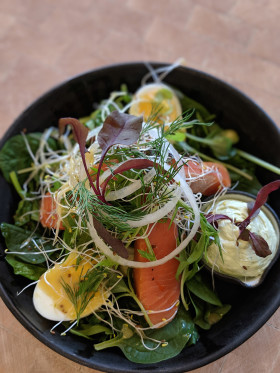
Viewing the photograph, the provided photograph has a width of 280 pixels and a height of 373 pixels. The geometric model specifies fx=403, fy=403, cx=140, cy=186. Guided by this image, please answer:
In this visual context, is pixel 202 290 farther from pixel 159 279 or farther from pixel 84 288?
pixel 84 288

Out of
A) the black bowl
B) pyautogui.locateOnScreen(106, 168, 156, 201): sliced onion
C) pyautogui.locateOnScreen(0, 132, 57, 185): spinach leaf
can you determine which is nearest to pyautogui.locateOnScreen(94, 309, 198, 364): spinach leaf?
the black bowl

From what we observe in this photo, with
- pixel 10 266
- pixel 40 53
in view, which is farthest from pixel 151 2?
pixel 10 266

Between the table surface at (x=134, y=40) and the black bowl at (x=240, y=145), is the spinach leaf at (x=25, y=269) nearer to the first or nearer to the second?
the black bowl at (x=240, y=145)

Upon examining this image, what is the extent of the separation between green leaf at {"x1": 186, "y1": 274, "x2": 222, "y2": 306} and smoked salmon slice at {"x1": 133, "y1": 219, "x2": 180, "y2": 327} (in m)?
0.09

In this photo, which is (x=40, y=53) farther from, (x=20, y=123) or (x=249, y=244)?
(x=249, y=244)

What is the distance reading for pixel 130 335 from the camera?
133 cm

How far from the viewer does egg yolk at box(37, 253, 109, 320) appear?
4.37 feet

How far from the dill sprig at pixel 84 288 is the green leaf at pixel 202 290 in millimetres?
314

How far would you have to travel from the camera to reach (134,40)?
7.11 ft

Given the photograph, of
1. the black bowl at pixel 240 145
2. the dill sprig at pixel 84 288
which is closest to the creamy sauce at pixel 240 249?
the black bowl at pixel 240 145

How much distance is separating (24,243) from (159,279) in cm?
52

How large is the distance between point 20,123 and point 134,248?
0.71 meters

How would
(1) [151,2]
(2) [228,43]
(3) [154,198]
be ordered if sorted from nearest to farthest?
(3) [154,198] → (2) [228,43] → (1) [151,2]

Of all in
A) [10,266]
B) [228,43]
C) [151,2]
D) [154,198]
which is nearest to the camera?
[154,198]
